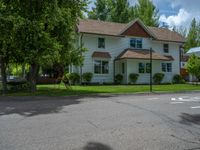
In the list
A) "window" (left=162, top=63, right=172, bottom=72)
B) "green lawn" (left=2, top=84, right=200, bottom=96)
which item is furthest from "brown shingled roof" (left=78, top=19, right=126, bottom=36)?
"green lawn" (left=2, top=84, right=200, bottom=96)

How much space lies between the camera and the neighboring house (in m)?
35.8

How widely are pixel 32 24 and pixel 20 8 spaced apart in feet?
7.44

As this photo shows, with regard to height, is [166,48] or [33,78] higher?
[166,48]

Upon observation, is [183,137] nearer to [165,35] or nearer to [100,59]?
[100,59]

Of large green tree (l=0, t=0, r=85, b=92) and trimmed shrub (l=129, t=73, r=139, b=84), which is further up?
large green tree (l=0, t=0, r=85, b=92)

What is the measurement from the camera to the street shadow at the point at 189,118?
10.0 metres

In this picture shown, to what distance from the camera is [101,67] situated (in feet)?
120

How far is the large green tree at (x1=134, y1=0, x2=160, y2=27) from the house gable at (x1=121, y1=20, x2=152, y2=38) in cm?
2304

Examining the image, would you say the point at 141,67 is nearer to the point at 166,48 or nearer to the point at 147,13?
the point at 166,48

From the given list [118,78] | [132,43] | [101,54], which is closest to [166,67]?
[132,43]

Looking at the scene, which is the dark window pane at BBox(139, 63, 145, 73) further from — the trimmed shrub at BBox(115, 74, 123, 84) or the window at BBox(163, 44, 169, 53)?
the window at BBox(163, 44, 169, 53)

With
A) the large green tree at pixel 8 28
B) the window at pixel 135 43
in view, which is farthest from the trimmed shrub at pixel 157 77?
the large green tree at pixel 8 28

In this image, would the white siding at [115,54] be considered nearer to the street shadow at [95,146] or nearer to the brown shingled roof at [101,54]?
the brown shingled roof at [101,54]

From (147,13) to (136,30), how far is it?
2494 centimetres
